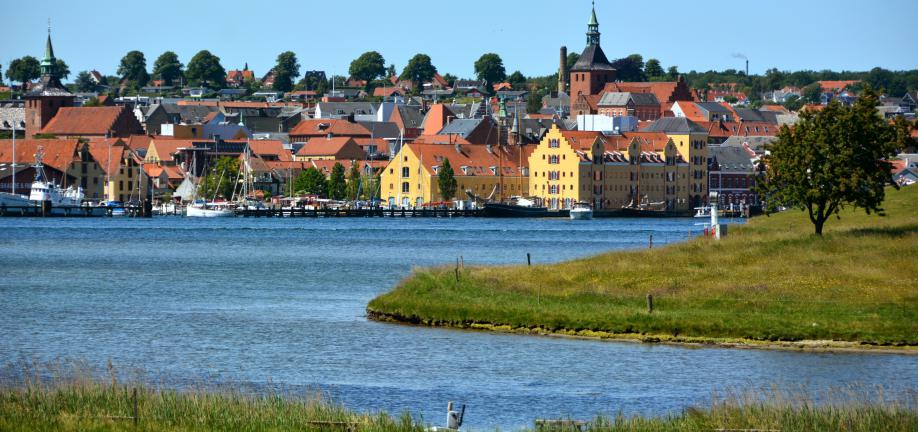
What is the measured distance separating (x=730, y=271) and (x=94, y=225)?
112787mm

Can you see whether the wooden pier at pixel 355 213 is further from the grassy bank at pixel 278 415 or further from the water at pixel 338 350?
the grassy bank at pixel 278 415

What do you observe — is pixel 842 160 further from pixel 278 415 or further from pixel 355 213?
pixel 355 213

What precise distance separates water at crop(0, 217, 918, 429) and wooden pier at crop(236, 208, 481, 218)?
315 ft

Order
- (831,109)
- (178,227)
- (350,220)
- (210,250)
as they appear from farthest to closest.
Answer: (350,220)
(178,227)
(210,250)
(831,109)

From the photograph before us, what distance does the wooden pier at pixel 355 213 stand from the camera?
19550 cm

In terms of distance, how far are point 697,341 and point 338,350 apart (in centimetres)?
1094

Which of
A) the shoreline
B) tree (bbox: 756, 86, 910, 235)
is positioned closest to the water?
the shoreline

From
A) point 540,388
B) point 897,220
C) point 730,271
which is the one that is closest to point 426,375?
point 540,388

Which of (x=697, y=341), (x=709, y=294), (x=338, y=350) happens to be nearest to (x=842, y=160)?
(x=709, y=294)

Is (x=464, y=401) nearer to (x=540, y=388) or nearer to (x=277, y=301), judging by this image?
(x=540, y=388)

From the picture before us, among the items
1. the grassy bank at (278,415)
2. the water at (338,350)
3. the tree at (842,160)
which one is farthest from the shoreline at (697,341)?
the tree at (842,160)

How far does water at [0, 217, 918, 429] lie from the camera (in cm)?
4312

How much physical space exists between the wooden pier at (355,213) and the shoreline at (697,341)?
13958 centimetres

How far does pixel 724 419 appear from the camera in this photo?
35219 mm
